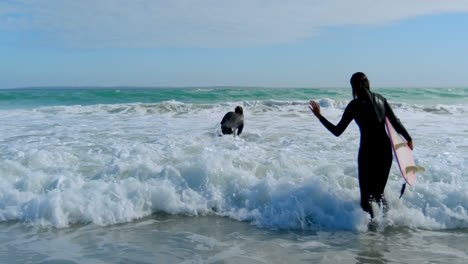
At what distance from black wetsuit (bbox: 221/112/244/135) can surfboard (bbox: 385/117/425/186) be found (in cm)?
576

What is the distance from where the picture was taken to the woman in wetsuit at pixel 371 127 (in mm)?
3602

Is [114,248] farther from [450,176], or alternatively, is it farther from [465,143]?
[465,143]

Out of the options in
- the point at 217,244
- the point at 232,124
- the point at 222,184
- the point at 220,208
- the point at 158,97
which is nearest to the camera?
the point at 217,244

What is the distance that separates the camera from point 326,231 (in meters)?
3.93

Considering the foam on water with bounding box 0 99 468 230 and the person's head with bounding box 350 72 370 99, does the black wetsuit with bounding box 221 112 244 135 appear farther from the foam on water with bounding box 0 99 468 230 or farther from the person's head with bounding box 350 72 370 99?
the person's head with bounding box 350 72 370 99

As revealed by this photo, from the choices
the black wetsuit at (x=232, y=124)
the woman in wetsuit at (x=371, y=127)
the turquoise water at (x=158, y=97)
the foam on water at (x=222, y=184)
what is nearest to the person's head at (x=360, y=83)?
the woman in wetsuit at (x=371, y=127)

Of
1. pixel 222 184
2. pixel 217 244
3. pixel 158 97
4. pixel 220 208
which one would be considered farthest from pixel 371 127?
pixel 158 97

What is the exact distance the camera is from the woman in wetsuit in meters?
3.60

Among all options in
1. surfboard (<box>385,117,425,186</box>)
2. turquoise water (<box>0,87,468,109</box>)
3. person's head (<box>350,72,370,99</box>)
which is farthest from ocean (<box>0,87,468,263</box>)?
turquoise water (<box>0,87,468,109</box>)

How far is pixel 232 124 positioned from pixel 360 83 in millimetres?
5872

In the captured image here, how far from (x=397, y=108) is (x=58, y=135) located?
15.9 m

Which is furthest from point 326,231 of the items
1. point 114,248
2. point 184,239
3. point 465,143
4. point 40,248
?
point 465,143

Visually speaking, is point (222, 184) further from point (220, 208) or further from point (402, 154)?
point (402, 154)

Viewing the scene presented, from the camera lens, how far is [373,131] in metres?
3.64
